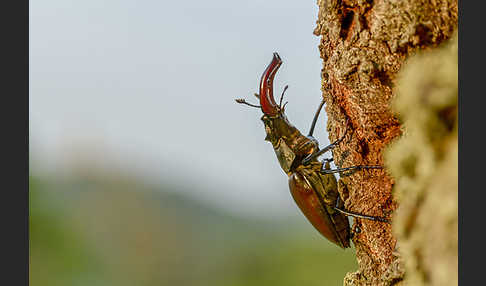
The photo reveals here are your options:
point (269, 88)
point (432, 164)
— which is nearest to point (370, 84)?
point (432, 164)

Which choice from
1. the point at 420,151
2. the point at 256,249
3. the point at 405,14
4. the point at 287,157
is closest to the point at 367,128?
the point at 405,14

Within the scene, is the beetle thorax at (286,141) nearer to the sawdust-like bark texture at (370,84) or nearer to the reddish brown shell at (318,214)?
the reddish brown shell at (318,214)

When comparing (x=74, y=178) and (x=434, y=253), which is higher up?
(x=74, y=178)

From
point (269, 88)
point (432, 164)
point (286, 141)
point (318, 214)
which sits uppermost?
point (269, 88)

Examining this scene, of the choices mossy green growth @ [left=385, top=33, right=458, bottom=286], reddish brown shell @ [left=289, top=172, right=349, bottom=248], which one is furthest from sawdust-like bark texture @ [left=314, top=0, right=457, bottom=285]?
mossy green growth @ [left=385, top=33, right=458, bottom=286]

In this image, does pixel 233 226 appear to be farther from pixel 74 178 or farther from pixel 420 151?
pixel 420 151

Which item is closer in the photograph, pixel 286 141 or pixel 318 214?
pixel 318 214

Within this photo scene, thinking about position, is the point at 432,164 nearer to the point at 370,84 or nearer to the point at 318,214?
the point at 370,84
